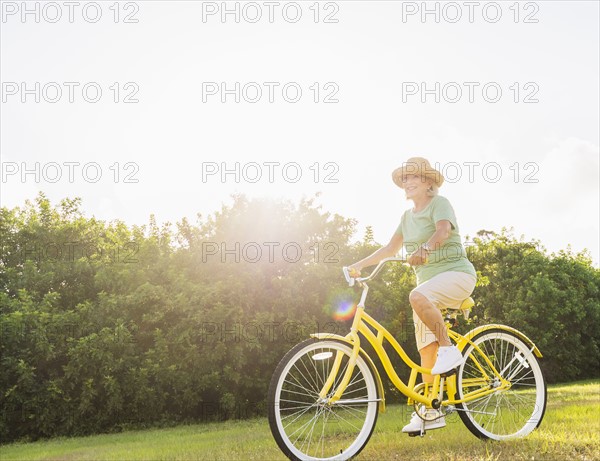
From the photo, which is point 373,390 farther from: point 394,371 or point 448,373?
point 448,373

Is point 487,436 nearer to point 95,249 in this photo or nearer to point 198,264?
point 198,264

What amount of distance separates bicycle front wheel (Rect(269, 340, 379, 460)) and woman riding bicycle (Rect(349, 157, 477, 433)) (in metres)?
0.41

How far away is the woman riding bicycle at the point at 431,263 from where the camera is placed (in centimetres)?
477

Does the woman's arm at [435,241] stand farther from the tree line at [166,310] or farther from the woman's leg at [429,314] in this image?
the tree line at [166,310]

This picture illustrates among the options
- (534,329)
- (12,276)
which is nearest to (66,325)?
(12,276)

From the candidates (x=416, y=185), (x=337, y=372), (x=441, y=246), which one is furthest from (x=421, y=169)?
(x=337, y=372)

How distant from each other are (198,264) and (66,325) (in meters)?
3.32

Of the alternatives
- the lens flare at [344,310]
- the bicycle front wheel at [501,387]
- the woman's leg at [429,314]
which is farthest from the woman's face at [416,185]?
the lens flare at [344,310]

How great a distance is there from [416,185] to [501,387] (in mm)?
1976

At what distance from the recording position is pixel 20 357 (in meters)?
A: 13.2

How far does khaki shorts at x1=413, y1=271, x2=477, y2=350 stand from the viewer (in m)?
4.87

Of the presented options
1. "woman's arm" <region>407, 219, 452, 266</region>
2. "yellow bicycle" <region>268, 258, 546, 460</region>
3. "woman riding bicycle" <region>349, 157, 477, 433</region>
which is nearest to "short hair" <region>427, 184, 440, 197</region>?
"woman riding bicycle" <region>349, 157, 477, 433</region>

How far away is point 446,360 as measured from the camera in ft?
15.7

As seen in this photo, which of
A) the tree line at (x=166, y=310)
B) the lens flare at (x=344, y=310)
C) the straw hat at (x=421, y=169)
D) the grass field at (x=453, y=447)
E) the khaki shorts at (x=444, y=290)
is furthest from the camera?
the lens flare at (x=344, y=310)
